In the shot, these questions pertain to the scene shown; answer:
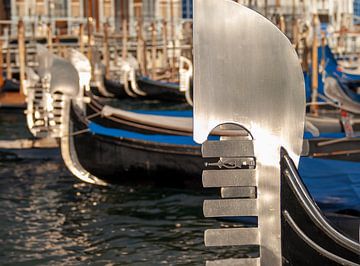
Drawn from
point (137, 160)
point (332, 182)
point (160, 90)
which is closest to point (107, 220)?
point (137, 160)

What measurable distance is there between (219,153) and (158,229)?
3715mm

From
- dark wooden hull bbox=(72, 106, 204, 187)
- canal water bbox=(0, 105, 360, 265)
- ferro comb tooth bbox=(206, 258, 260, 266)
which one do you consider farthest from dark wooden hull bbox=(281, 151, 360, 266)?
dark wooden hull bbox=(72, 106, 204, 187)

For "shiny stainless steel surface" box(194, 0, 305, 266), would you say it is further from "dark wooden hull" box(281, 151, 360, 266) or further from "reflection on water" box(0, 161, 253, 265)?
"reflection on water" box(0, 161, 253, 265)

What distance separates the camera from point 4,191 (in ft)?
26.9

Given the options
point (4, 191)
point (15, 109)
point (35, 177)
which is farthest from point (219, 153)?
point (15, 109)

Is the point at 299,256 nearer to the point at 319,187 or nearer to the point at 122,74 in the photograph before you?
the point at 319,187

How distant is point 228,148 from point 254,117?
0.14m

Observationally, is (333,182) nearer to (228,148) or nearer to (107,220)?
(107,220)

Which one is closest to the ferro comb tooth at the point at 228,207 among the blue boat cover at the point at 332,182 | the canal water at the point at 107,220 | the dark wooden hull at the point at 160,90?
the canal water at the point at 107,220

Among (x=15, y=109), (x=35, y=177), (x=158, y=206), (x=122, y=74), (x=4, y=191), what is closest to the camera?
(x=158, y=206)

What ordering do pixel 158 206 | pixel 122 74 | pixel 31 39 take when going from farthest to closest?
pixel 31 39 → pixel 122 74 → pixel 158 206

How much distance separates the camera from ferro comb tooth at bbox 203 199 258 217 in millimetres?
2867

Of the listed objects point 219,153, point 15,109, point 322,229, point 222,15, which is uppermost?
point 222,15

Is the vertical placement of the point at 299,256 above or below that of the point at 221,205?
below
